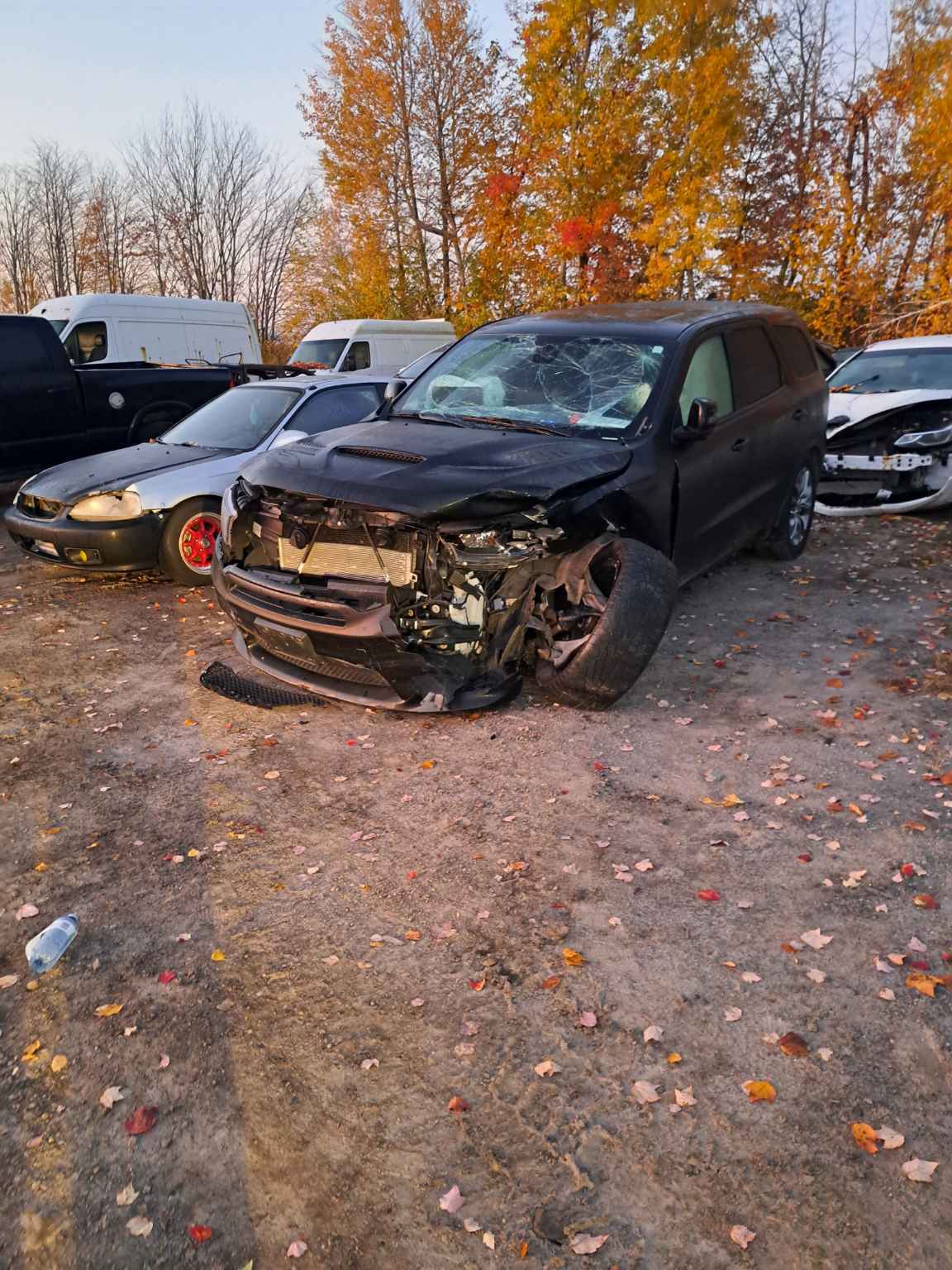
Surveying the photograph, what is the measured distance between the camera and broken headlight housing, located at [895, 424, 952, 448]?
8234mm

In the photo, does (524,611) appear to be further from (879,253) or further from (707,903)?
(879,253)

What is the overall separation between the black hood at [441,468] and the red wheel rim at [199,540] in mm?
2117

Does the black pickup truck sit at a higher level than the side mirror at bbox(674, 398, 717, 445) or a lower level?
higher

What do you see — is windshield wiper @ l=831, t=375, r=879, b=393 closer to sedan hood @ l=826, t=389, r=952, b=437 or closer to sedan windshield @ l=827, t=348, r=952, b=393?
sedan windshield @ l=827, t=348, r=952, b=393

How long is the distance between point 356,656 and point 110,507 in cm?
340

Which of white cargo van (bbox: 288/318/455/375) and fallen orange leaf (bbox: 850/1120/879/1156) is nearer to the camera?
fallen orange leaf (bbox: 850/1120/879/1156)

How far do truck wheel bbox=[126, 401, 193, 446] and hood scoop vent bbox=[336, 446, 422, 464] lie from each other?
6.13m

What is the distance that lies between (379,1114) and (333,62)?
29.8 meters

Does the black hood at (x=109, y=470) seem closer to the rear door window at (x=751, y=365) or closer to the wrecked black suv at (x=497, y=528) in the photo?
the wrecked black suv at (x=497, y=528)

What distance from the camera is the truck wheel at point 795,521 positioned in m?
7.02

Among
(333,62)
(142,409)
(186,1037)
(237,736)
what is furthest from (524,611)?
(333,62)

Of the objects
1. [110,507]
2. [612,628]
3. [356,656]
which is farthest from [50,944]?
[110,507]

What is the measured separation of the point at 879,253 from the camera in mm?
18125

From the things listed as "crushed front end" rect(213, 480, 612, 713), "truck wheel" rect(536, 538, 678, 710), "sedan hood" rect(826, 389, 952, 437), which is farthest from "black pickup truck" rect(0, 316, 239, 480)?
"truck wheel" rect(536, 538, 678, 710)
